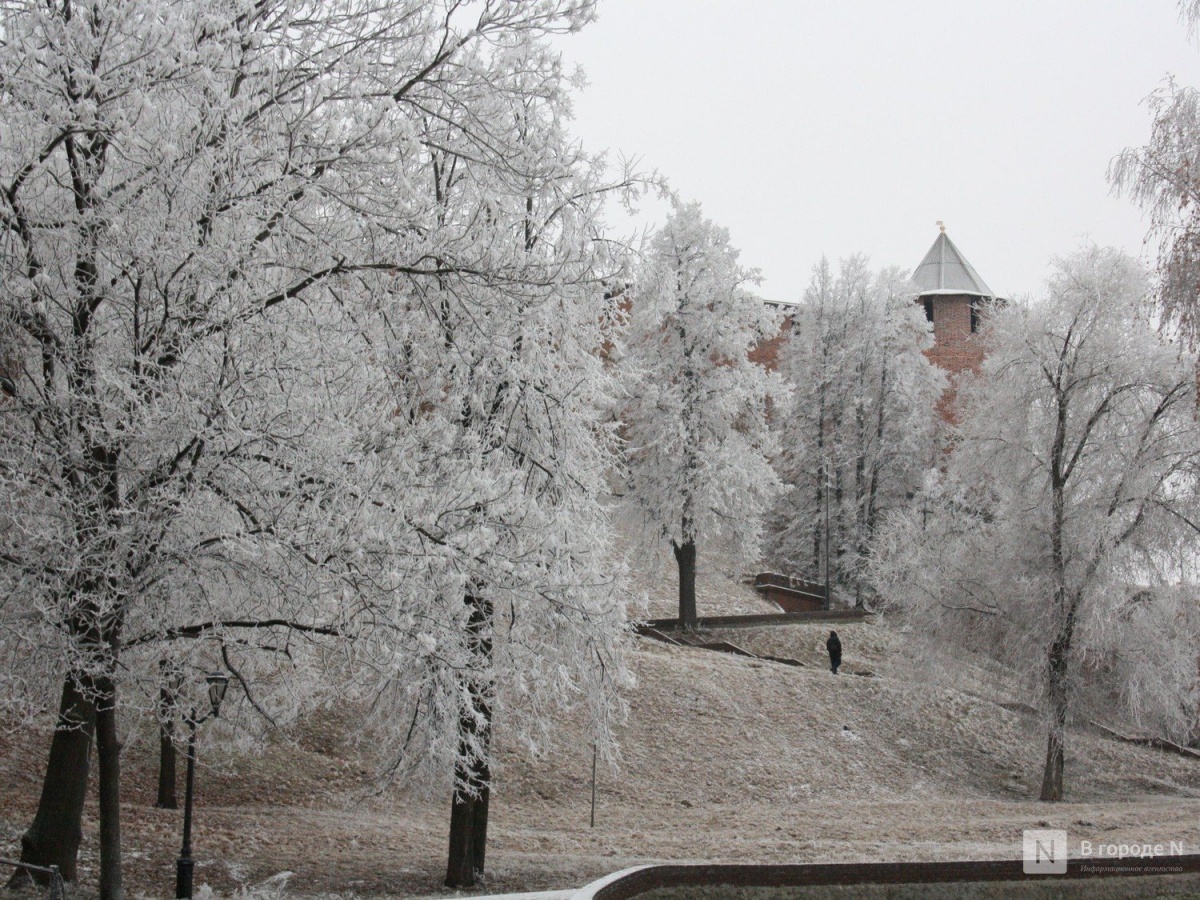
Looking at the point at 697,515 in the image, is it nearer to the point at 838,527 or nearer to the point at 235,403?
the point at 838,527

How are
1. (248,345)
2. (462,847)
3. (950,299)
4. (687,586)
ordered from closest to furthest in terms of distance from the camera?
(248,345)
(462,847)
(687,586)
(950,299)

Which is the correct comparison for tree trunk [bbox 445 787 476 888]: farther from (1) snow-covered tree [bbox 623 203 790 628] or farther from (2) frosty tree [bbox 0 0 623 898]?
(1) snow-covered tree [bbox 623 203 790 628]

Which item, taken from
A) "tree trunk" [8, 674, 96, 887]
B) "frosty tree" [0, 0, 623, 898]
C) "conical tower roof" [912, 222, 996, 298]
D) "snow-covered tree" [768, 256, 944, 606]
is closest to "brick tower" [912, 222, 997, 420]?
"conical tower roof" [912, 222, 996, 298]

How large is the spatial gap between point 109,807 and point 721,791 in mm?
14462

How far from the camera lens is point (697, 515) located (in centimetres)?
2975

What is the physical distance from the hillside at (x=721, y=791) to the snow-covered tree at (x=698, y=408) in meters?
3.36

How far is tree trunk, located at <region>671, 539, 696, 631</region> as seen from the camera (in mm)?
30734

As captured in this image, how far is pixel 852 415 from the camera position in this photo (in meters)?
40.0

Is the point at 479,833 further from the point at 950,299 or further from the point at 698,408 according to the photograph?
the point at 950,299

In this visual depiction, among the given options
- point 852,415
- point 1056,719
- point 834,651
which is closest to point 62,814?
point 1056,719

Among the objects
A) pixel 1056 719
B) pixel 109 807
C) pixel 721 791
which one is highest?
pixel 109 807

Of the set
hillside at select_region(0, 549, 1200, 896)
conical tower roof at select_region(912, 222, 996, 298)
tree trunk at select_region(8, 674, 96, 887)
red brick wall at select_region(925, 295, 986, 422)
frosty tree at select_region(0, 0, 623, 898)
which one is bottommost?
hillside at select_region(0, 549, 1200, 896)

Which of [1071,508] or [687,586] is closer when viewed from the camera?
[1071,508]

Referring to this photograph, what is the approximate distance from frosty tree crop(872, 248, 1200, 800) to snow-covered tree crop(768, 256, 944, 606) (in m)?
13.2
